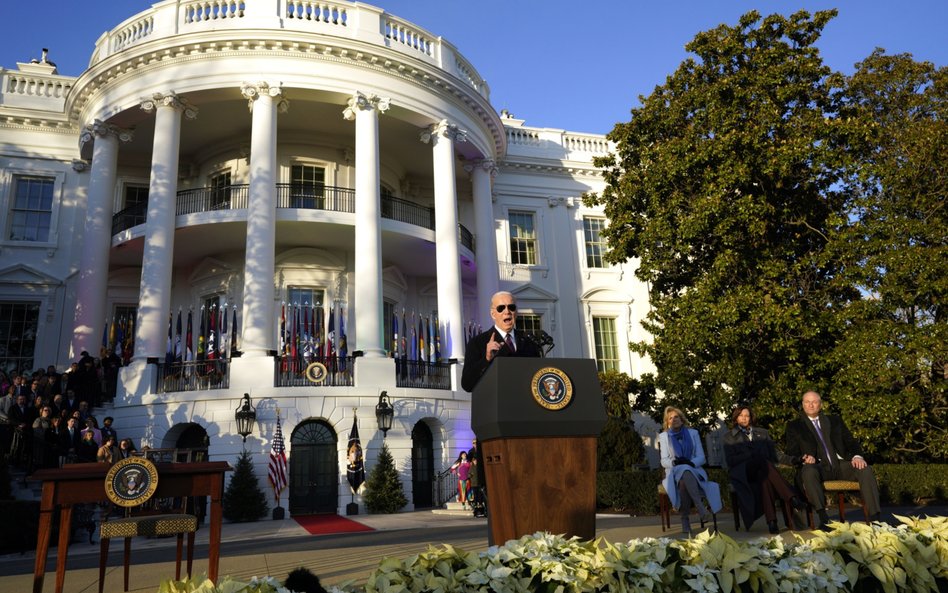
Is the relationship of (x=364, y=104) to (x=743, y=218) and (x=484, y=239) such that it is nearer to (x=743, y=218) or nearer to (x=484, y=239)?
(x=484, y=239)

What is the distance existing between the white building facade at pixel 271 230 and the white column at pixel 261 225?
59 mm

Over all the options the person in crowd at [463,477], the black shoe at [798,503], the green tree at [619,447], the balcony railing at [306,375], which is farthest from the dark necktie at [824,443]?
the balcony railing at [306,375]

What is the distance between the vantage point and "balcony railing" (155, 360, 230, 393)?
17.7m

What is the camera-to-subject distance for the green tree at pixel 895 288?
44.1ft

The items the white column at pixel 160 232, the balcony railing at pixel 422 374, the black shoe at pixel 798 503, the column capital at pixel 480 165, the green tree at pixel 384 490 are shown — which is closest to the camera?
the black shoe at pixel 798 503

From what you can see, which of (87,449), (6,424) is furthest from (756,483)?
(6,424)

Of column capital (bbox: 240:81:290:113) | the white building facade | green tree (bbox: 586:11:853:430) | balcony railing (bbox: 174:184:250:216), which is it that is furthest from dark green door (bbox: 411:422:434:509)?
A: column capital (bbox: 240:81:290:113)

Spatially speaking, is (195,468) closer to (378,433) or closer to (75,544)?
(75,544)

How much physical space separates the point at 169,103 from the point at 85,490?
17.1 m

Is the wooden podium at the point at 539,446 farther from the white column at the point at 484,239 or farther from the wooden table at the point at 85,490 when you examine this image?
the white column at the point at 484,239

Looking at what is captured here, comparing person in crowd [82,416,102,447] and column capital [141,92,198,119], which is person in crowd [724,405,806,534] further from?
column capital [141,92,198,119]

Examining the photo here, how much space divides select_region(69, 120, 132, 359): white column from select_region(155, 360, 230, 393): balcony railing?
3.06 m

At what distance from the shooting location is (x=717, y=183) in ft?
49.8

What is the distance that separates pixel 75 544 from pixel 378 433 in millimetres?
7229
